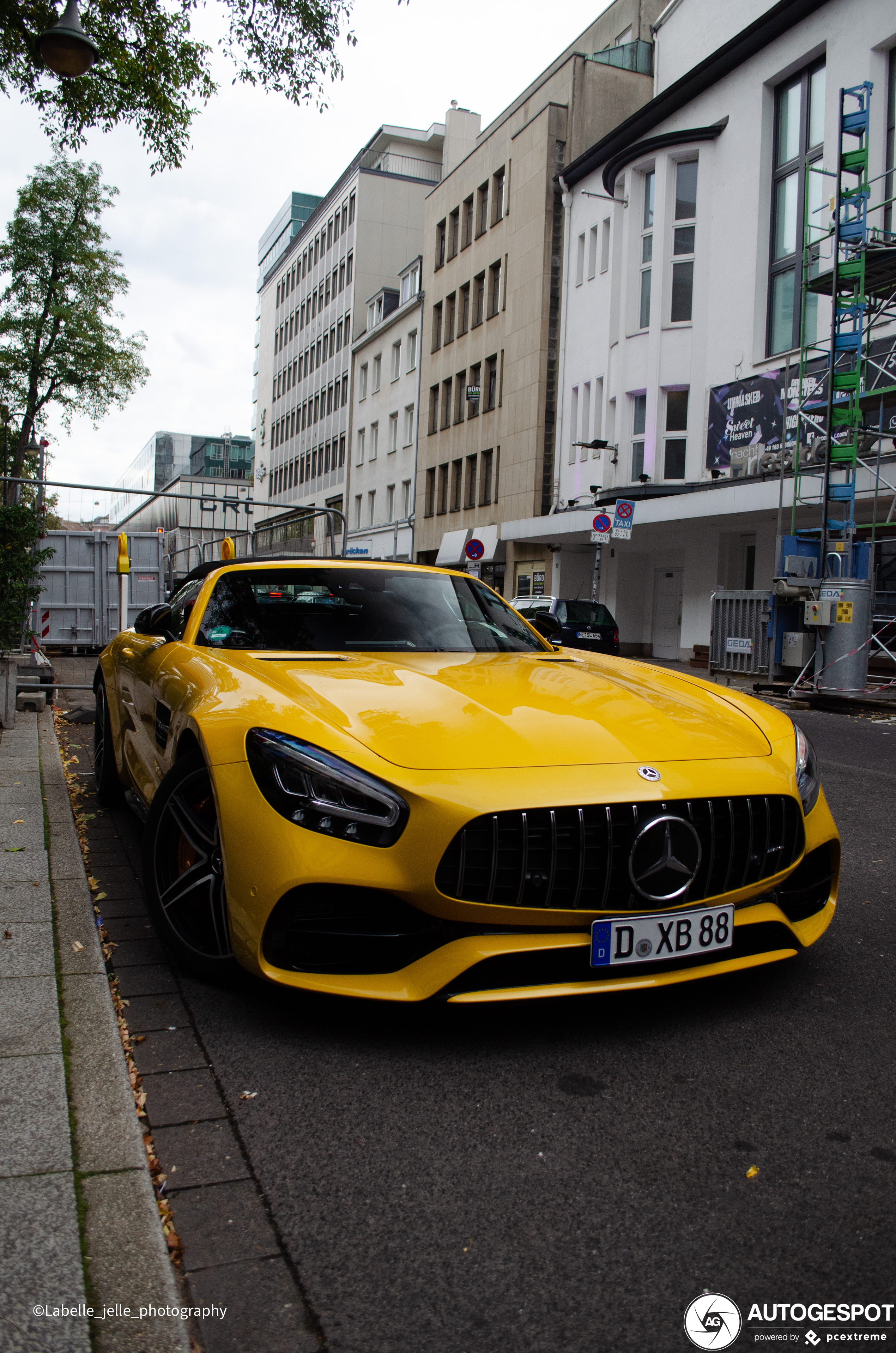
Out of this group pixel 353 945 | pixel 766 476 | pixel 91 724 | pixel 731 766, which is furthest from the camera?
pixel 766 476

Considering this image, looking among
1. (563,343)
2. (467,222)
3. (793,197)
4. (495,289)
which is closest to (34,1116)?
(793,197)

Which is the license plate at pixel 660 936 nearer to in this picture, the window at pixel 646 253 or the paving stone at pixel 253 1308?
the paving stone at pixel 253 1308

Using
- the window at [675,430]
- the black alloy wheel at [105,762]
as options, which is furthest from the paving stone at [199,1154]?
the window at [675,430]

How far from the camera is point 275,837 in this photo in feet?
8.65

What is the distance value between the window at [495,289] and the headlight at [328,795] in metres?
36.5

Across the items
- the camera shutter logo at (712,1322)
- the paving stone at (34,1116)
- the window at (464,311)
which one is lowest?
the camera shutter logo at (712,1322)

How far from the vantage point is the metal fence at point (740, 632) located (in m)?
16.2

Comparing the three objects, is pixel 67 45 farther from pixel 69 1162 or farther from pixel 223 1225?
pixel 223 1225

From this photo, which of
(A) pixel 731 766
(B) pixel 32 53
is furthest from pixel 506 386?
(A) pixel 731 766

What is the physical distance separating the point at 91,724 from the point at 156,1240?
8.91m

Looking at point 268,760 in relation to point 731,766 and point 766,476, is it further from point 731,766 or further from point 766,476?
point 766,476

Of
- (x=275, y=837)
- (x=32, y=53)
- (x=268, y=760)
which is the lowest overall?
(x=275, y=837)

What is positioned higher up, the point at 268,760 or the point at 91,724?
the point at 268,760

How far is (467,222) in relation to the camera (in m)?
40.2
